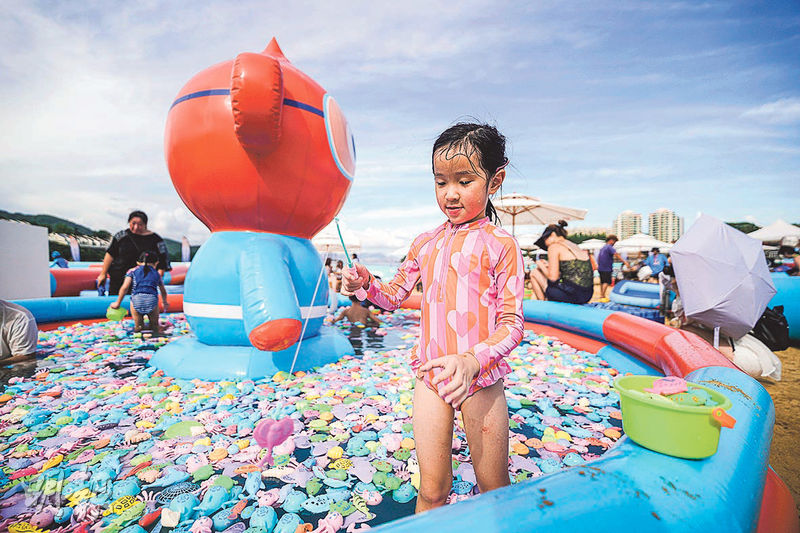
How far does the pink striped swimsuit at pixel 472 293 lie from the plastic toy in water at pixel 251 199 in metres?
1.94

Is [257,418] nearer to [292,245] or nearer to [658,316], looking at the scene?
[292,245]

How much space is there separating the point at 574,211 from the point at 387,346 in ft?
35.9

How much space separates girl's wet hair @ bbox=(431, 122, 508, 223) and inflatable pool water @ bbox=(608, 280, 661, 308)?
8.52m

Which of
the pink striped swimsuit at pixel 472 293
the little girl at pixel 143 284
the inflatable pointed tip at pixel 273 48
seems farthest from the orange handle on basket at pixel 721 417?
the little girl at pixel 143 284

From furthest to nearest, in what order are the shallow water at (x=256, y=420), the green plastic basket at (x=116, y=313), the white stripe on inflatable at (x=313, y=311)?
the green plastic basket at (x=116, y=313)
the white stripe on inflatable at (x=313, y=311)
the shallow water at (x=256, y=420)

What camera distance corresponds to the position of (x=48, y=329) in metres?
6.12

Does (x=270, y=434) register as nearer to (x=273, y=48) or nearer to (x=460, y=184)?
(x=460, y=184)

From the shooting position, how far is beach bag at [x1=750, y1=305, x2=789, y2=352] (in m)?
4.41

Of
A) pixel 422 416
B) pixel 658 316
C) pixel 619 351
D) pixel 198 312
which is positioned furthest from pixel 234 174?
pixel 658 316

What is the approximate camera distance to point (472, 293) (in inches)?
62.5

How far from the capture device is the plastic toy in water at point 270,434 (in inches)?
A: 93.9

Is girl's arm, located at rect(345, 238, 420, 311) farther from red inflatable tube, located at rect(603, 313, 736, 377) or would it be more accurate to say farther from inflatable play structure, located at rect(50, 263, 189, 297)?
inflatable play structure, located at rect(50, 263, 189, 297)

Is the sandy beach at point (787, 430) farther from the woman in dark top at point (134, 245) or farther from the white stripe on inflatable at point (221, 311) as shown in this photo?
the woman in dark top at point (134, 245)

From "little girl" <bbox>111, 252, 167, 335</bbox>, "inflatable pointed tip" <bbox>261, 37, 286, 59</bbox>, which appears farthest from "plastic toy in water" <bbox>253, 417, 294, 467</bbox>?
"little girl" <bbox>111, 252, 167, 335</bbox>
